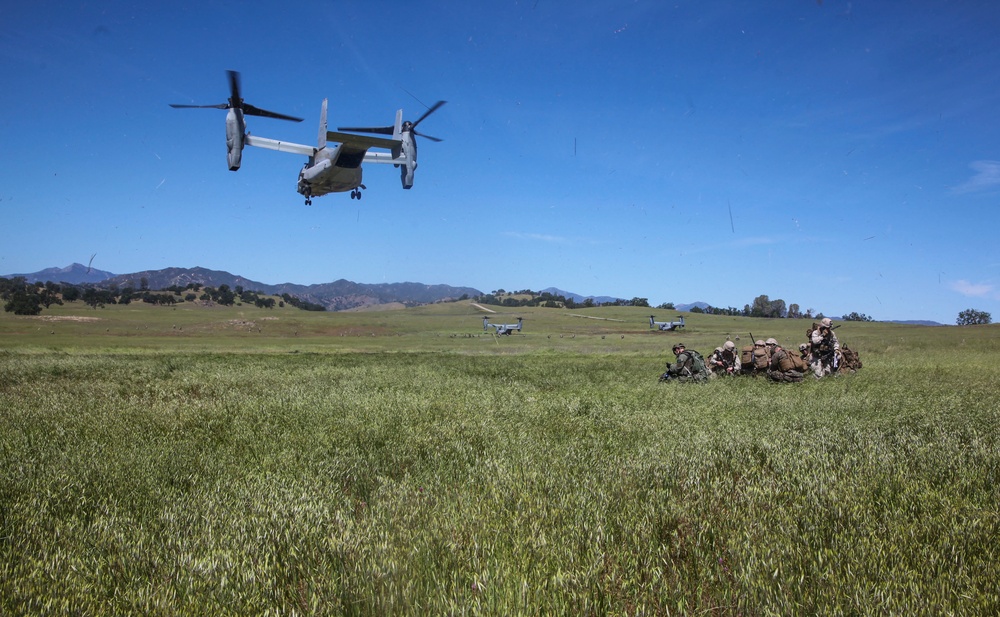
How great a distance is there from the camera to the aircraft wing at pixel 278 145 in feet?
122

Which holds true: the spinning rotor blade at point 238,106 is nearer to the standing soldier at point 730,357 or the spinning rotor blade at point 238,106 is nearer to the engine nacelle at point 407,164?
the engine nacelle at point 407,164

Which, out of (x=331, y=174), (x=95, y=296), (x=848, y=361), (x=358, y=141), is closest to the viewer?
(x=848, y=361)

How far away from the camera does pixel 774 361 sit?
20891 millimetres

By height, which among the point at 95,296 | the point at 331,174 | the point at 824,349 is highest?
the point at 331,174

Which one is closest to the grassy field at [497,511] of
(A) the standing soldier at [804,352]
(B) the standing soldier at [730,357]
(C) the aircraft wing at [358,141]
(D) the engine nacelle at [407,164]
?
(B) the standing soldier at [730,357]

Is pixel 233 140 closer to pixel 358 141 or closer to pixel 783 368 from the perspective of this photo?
pixel 358 141

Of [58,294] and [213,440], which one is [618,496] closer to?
[213,440]

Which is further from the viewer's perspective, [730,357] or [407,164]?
[407,164]

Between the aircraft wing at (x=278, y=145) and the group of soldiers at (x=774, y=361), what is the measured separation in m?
30.2

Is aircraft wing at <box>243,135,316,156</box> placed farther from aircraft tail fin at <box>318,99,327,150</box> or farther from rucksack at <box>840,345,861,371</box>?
rucksack at <box>840,345,861,371</box>

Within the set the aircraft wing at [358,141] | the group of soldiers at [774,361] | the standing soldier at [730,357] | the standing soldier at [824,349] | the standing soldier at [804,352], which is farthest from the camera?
the aircraft wing at [358,141]

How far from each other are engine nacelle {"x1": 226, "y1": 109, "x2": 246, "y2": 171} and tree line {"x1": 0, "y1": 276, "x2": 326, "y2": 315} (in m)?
98.3

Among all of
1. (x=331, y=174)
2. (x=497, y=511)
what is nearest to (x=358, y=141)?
(x=331, y=174)

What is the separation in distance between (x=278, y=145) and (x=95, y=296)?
138608 mm
